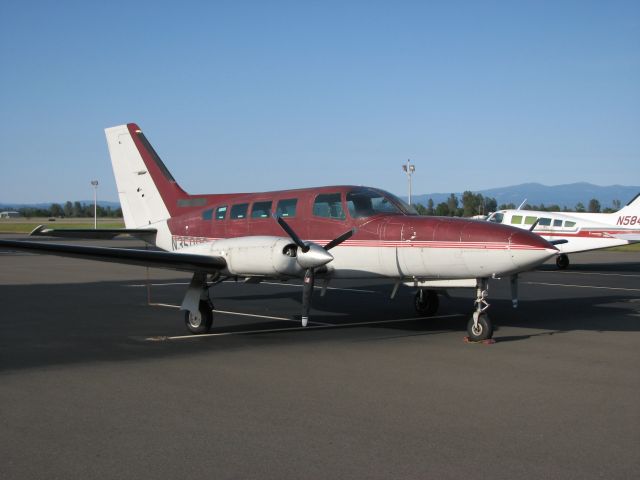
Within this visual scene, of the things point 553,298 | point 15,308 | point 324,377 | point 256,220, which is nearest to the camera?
point 324,377

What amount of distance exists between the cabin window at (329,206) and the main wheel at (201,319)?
2.58m

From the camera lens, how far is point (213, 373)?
880 centimetres

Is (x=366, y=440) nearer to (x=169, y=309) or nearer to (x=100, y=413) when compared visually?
(x=100, y=413)

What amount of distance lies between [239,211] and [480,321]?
5.25 m

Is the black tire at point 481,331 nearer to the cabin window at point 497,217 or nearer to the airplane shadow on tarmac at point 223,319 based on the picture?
the airplane shadow on tarmac at point 223,319

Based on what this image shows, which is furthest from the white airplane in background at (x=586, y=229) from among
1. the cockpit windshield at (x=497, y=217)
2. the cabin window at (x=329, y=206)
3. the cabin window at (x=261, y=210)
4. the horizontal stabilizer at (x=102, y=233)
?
the cabin window at (x=329, y=206)

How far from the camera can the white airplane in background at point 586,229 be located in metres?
28.9

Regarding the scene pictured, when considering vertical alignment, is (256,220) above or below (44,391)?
above

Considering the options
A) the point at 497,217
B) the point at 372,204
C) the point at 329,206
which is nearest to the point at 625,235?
the point at 497,217

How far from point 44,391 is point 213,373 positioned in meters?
2.04

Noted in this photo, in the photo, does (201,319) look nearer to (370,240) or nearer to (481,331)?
(370,240)

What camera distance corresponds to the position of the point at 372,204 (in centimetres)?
1222

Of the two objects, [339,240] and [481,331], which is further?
[339,240]

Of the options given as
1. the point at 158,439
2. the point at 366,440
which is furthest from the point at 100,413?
the point at 366,440
